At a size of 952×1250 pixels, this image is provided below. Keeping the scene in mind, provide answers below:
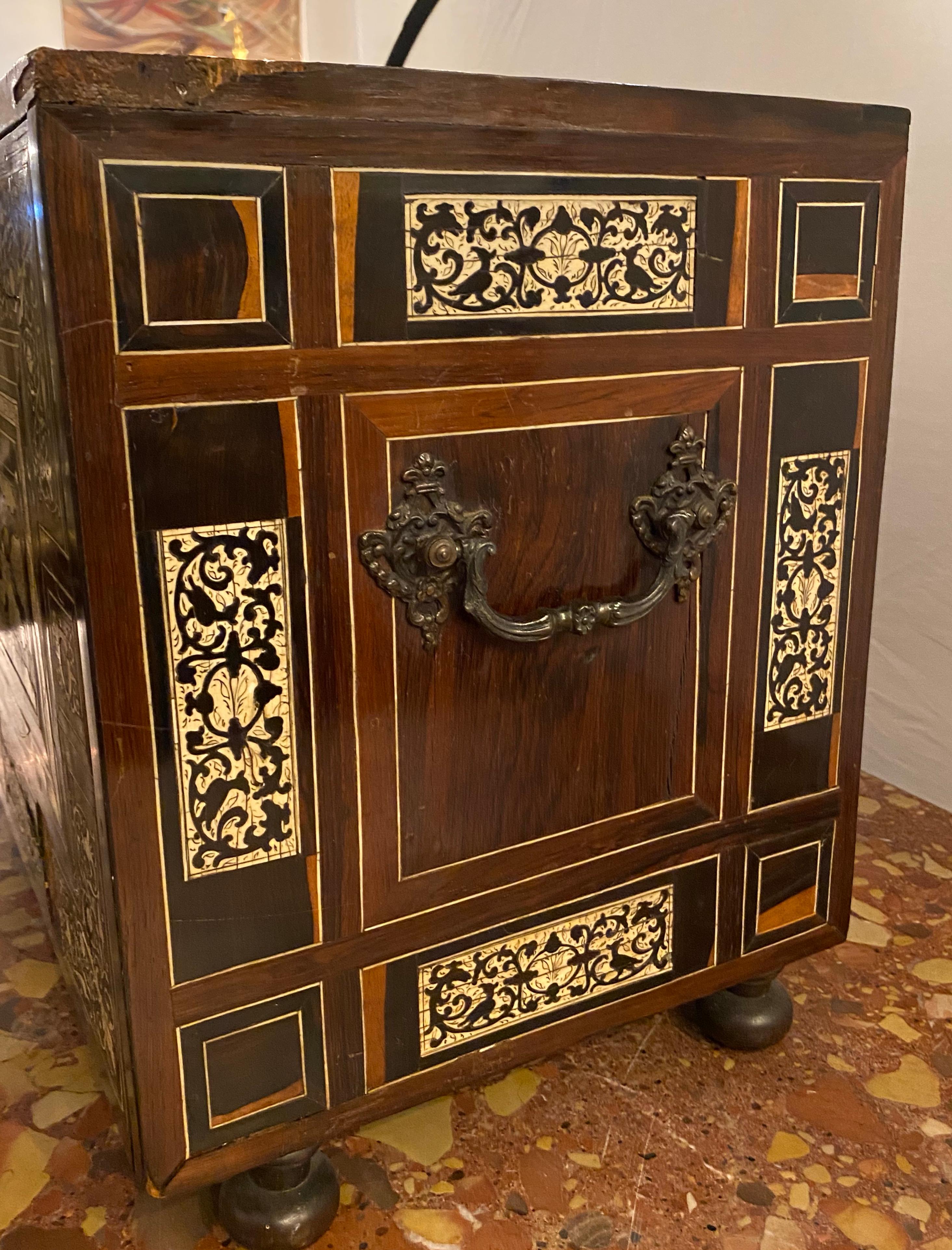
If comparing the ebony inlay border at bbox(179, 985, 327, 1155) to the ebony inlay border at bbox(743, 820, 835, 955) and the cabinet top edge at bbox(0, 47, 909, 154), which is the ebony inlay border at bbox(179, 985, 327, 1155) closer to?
the ebony inlay border at bbox(743, 820, 835, 955)

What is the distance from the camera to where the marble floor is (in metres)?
0.81

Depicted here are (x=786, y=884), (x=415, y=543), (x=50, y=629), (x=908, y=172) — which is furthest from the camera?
(x=908, y=172)

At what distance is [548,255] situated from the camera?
0.71m

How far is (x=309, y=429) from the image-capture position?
2.19 ft

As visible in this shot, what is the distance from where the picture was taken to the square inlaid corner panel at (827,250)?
789 millimetres

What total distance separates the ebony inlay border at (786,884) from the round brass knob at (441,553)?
0.38 meters

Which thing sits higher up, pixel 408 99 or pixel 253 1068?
pixel 408 99

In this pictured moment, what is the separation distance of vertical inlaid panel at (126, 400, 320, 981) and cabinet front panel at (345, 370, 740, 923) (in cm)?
4

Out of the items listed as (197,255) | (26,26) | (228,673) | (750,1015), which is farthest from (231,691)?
(26,26)

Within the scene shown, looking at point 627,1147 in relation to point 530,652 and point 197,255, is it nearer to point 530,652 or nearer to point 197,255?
point 530,652

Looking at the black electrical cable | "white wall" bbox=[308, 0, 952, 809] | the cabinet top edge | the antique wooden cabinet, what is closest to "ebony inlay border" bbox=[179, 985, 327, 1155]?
the antique wooden cabinet

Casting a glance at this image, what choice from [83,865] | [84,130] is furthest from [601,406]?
[83,865]

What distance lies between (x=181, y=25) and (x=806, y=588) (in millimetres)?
1433

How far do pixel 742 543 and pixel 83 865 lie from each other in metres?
0.52
